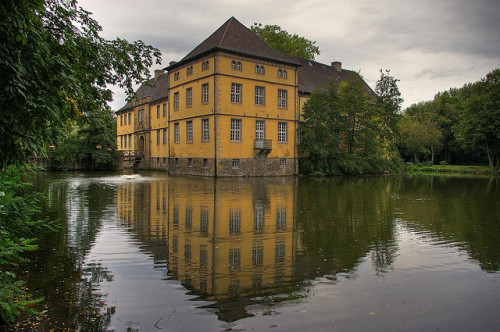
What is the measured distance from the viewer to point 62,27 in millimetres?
6184

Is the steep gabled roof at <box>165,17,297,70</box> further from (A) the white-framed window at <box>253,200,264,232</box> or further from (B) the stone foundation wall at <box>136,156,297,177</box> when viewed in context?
(A) the white-framed window at <box>253,200,264,232</box>

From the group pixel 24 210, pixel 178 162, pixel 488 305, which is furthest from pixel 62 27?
pixel 178 162

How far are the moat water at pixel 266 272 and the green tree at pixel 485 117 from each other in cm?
4281

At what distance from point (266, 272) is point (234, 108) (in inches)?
1113

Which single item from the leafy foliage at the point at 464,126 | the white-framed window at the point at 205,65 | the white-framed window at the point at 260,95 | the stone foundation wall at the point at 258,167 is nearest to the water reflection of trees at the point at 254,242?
the stone foundation wall at the point at 258,167

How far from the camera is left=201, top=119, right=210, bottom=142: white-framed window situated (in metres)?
34.0

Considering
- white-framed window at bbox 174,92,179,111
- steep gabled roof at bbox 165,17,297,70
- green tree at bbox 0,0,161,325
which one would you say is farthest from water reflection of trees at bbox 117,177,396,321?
white-framed window at bbox 174,92,179,111

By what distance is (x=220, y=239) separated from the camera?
29.0 ft

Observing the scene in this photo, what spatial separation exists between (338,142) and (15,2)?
35481 millimetres

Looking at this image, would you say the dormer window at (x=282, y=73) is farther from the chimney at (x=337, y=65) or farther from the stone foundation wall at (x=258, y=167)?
the chimney at (x=337, y=65)

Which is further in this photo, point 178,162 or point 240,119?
point 178,162

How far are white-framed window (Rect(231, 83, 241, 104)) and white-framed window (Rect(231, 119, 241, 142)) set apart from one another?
5.57 feet

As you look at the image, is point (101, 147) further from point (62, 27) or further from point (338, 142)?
point (62, 27)

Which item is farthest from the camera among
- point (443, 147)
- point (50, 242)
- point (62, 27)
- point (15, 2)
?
point (443, 147)
